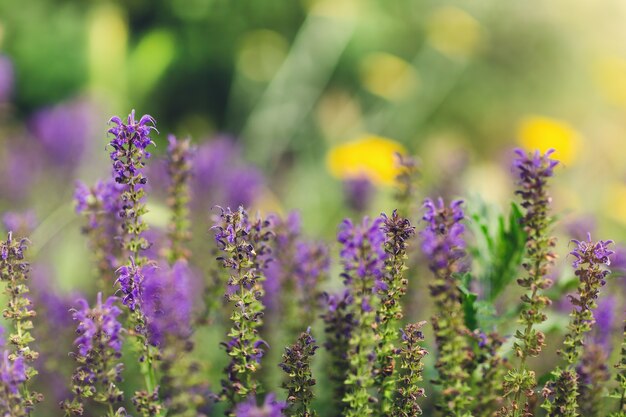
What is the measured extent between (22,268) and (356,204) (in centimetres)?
250

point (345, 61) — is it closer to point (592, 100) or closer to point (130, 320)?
point (592, 100)

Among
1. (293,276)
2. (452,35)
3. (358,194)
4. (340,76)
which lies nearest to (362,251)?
(293,276)

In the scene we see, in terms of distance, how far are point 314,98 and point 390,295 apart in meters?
5.87

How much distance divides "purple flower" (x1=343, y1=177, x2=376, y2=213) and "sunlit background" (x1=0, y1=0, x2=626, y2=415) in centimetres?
1

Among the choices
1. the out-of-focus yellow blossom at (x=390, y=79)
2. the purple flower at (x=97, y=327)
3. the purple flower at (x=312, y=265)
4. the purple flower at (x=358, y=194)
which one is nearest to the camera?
the purple flower at (x=97, y=327)

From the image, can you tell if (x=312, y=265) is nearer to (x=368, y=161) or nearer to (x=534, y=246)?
(x=534, y=246)

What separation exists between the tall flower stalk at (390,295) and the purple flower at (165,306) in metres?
0.47

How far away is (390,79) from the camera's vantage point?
7.48 m

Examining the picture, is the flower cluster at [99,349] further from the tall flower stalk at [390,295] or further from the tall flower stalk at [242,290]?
the tall flower stalk at [390,295]

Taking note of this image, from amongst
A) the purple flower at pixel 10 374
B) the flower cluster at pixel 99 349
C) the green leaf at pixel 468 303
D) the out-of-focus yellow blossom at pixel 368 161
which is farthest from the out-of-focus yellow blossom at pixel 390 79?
the purple flower at pixel 10 374

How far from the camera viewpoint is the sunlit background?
198 inches

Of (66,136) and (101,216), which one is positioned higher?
(66,136)

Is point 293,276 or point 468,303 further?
point 293,276

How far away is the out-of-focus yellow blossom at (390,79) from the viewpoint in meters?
7.41
